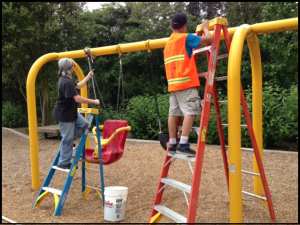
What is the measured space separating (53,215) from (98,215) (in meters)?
0.50

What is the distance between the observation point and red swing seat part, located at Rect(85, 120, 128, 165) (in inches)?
152

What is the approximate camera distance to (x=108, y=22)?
15.9 metres

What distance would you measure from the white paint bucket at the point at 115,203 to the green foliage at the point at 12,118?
38.0 feet

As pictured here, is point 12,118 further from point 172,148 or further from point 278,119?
point 172,148

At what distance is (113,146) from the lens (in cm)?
378

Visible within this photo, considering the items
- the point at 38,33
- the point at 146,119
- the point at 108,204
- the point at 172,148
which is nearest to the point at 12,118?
the point at 38,33

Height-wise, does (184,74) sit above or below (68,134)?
above

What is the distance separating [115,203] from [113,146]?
2.39ft

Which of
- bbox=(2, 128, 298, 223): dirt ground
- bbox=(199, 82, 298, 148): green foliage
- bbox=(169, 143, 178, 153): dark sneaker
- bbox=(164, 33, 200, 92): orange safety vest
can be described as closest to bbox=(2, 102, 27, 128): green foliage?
bbox=(2, 128, 298, 223): dirt ground

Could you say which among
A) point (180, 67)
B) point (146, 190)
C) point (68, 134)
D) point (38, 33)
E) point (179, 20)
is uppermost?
point (38, 33)

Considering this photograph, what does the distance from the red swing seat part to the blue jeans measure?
29cm

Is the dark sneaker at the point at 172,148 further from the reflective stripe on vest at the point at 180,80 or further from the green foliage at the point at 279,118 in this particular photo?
the green foliage at the point at 279,118

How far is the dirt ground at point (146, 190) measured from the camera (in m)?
3.47

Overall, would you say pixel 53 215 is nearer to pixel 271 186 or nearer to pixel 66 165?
pixel 66 165
